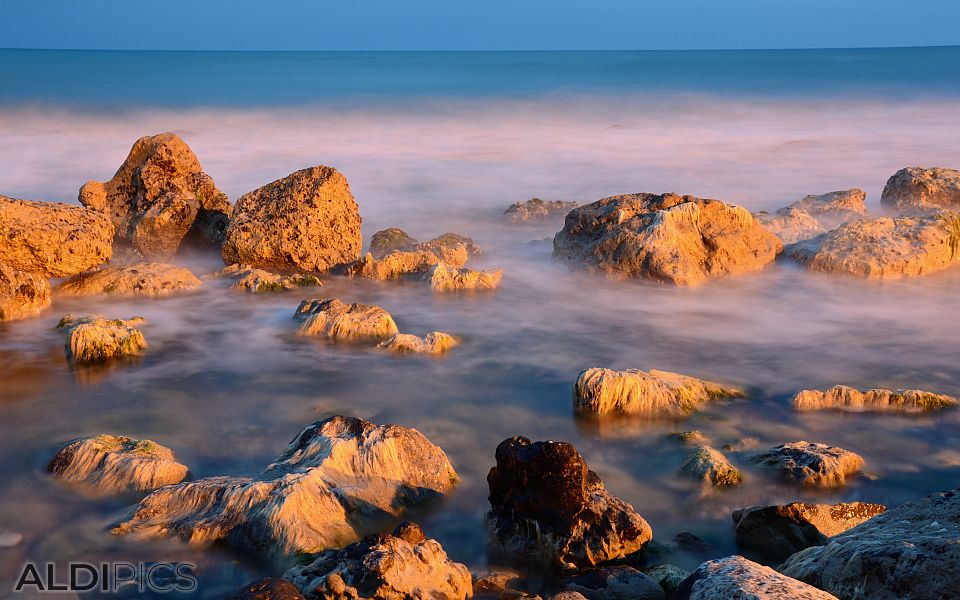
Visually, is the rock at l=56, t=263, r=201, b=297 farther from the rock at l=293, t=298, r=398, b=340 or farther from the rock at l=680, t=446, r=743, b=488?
the rock at l=680, t=446, r=743, b=488

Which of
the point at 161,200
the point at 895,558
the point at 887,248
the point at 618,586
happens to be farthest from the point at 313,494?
the point at 887,248

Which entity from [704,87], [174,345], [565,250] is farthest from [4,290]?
[704,87]

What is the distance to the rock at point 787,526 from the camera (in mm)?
4191

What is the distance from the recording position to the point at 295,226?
9336mm

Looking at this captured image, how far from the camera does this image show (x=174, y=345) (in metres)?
7.38

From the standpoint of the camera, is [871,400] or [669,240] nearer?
[871,400]

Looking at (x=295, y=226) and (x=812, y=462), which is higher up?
(x=295, y=226)

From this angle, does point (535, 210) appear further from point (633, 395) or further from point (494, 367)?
point (633, 395)

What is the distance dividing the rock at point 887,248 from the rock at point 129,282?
251 inches

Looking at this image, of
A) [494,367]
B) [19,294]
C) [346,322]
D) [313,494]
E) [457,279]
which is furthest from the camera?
[457,279]

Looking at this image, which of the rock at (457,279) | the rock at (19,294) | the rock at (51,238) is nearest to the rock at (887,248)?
the rock at (457,279)

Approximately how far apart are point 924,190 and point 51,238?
33.3 feet

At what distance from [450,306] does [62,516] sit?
4.50m

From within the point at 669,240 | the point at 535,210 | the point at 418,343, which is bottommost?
the point at 418,343
